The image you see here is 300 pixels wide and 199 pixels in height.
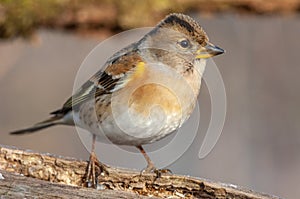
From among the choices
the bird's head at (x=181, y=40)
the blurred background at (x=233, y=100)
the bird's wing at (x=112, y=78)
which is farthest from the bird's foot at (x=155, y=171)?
the blurred background at (x=233, y=100)

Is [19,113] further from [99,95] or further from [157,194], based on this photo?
[157,194]

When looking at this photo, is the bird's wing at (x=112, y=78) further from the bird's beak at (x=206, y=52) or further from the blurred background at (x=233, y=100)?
the blurred background at (x=233, y=100)

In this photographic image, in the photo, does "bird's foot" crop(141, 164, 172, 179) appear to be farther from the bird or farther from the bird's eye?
the bird's eye

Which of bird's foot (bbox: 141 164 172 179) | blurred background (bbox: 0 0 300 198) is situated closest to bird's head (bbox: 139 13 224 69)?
bird's foot (bbox: 141 164 172 179)

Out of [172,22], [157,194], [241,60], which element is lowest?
[157,194]

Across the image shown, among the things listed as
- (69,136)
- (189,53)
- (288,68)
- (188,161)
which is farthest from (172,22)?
(288,68)

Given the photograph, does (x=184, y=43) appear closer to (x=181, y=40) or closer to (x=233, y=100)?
(x=181, y=40)

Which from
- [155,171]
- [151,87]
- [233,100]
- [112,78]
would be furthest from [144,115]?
[233,100]
